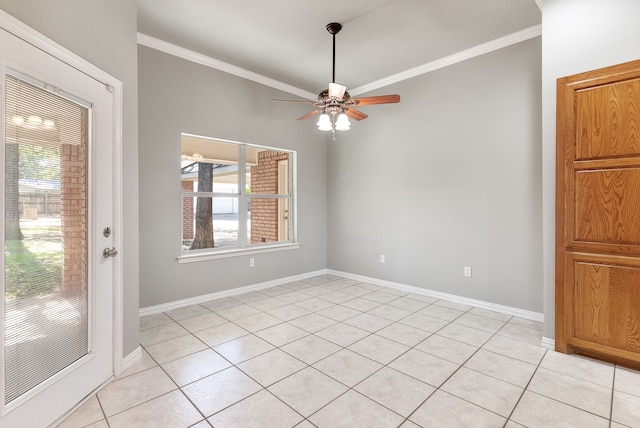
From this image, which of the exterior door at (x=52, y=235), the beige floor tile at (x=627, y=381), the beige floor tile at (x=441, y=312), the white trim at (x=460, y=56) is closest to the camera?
the exterior door at (x=52, y=235)

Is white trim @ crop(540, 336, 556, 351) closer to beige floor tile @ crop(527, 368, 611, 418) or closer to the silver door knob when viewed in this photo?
beige floor tile @ crop(527, 368, 611, 418)

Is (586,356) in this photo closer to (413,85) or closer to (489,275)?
(489,275)

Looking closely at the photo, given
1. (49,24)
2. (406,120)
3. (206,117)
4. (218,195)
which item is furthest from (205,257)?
(406,120)

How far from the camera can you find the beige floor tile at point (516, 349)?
2.44 metres

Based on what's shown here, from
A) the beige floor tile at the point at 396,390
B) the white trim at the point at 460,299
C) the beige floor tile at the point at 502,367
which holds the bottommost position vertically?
the beige floor tile at the point at 396,390

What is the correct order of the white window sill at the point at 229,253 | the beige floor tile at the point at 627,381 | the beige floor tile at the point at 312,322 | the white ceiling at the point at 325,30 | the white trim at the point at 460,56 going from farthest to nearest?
the white window sill at the point at 229,253
the white trim at the point at 460,56
the beige floor tile at the point at 312,322
the white ceiling at the point at 325,30
the beige floor tile at the point at 627,381

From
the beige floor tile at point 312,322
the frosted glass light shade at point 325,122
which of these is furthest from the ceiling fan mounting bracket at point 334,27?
the beige floor tile at point 312,322

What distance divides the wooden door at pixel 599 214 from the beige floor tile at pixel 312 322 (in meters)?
2.00

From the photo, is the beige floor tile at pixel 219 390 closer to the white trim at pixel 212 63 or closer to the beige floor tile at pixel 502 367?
the beige floor tile at pixel 502 367

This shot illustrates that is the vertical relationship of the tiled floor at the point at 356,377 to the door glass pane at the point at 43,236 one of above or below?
below

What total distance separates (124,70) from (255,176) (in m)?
2.48

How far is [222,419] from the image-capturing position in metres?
1.74

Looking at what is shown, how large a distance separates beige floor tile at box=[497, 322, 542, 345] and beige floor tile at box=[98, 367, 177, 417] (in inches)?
114

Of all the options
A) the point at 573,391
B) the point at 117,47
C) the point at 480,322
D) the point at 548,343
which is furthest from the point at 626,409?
the point at 117,47
